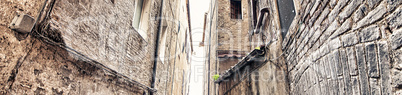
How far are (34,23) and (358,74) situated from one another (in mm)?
2586

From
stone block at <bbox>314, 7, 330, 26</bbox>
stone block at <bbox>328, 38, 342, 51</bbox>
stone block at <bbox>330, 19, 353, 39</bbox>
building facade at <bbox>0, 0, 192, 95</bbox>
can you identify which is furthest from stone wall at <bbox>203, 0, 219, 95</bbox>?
stone block at <bbox>330, 19, 353, 39</bbox>

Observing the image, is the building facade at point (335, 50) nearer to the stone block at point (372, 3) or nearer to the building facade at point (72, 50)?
the stone block at point (372, 3)

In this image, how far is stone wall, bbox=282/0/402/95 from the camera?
4.25ft

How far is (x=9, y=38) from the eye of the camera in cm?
158

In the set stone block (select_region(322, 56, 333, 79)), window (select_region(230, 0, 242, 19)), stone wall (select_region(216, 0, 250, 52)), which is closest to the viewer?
stone block (select_region(322, 56, 333, 79))

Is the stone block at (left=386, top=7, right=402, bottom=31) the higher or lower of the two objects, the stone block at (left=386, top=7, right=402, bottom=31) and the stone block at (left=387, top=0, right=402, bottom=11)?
the lower

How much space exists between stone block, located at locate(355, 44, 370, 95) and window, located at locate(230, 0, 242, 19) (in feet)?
27.9

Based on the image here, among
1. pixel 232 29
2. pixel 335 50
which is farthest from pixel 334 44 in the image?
pixel 232 29

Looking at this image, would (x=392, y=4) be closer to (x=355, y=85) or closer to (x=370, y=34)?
(x=370, y=34)

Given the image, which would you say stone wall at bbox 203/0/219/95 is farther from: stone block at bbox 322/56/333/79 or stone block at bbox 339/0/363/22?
stone block at bbox 339/0/363/22

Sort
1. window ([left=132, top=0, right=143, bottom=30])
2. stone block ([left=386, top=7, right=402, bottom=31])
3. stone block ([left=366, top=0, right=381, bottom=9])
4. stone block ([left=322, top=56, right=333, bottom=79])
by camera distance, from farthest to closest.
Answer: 1. window ([left=132, top=0, right=143, bottom=30])
2. stone block ([left=322, top=56, right=333, bottom=79])
3. stone block ([left=366, top=0, right=381, bottom=9])
4. stone block ([left=386, top=7, right=402, bottom=31])

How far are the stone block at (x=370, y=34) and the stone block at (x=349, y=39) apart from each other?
0.24 ft

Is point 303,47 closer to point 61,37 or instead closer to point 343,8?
point 343,8

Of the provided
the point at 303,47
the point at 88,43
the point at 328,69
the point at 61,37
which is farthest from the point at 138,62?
the point at 328,69
